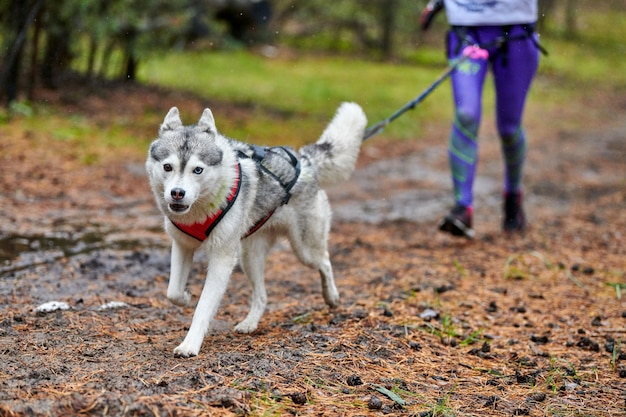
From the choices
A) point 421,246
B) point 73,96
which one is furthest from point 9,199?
point 73,96

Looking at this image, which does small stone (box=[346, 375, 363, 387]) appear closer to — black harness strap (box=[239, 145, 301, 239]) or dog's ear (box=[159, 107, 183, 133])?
black harness strap (box=[239, 145, 301, 239])

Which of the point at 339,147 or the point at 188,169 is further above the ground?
the point at 188,169

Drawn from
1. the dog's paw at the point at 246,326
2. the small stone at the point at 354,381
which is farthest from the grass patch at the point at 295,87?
the small stone at the point at 354,381

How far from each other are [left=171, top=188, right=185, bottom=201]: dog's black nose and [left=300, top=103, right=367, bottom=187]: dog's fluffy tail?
133cm

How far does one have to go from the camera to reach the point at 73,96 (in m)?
10.8

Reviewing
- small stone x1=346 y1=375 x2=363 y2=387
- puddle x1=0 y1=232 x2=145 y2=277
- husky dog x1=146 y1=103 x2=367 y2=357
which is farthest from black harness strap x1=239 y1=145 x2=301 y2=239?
puddle x1=0 y1=232 x2=145 y2=277

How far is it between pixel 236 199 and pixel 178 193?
1.61 feet

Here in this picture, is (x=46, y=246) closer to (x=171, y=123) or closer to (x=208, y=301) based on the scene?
(x=171, y=123)

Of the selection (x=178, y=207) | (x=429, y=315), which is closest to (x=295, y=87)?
(x=429, y=315)

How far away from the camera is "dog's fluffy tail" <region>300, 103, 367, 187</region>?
476 centimetres

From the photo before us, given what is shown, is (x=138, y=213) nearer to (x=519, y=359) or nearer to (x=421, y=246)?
(x=421, y=246)

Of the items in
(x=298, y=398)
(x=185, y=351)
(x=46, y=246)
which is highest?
(x=298, y=398)

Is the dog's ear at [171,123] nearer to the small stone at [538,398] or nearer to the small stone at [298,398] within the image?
the small stone at [298,398]

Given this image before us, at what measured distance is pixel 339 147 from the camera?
4.83m
